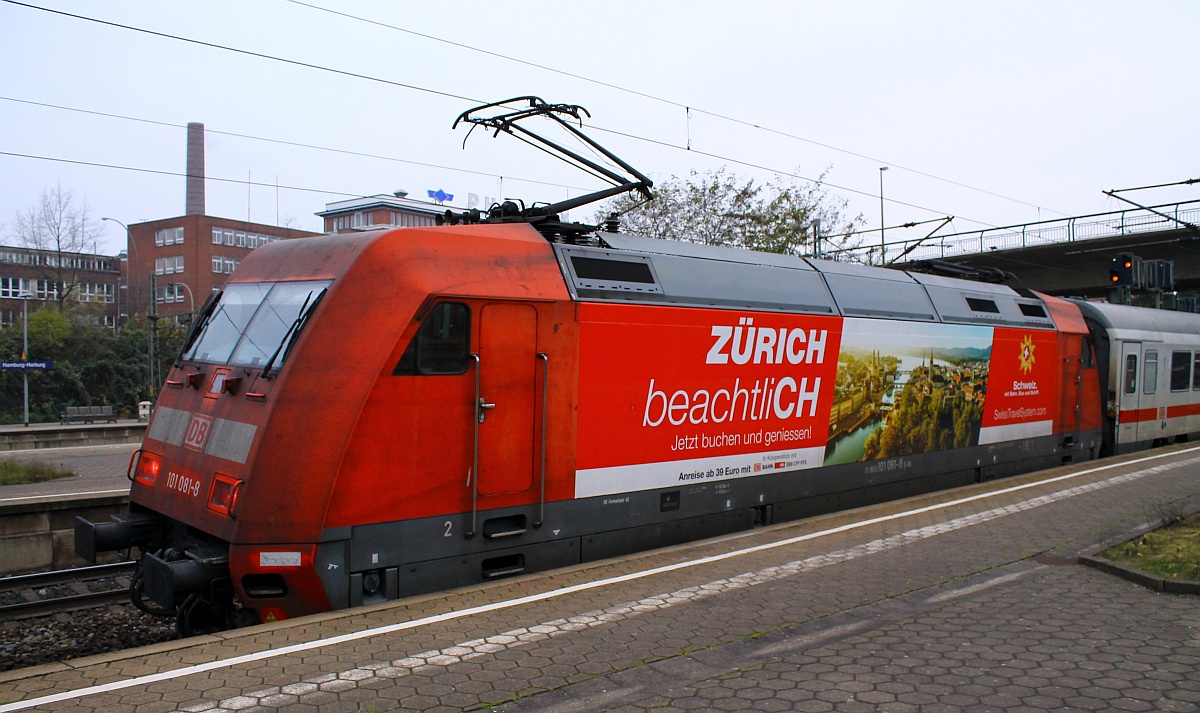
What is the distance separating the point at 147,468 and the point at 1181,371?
66.9 ft

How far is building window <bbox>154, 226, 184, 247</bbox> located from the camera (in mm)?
58812

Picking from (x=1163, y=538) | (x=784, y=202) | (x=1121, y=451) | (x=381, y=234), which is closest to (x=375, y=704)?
(x=381, y=234)

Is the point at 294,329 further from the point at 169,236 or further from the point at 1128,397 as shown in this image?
the point at 169,236

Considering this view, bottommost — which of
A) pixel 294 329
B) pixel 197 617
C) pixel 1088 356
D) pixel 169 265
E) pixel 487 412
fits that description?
pixel 197 617

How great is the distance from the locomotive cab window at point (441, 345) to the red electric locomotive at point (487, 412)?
17 millimetres

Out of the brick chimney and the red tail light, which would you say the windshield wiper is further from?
the brick chimney

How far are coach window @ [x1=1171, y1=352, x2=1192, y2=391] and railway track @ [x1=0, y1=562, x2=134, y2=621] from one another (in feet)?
65.5

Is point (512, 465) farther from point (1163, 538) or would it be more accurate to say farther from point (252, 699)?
point (1163, 538)

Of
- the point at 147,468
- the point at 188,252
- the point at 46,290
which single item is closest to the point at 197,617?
the point at 147,468

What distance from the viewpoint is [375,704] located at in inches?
188

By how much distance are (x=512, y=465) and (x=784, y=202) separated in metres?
22.6

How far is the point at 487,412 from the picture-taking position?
7051 millimetres

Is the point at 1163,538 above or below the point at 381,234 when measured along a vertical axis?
below

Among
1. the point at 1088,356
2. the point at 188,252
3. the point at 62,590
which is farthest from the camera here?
the point at 188,252
